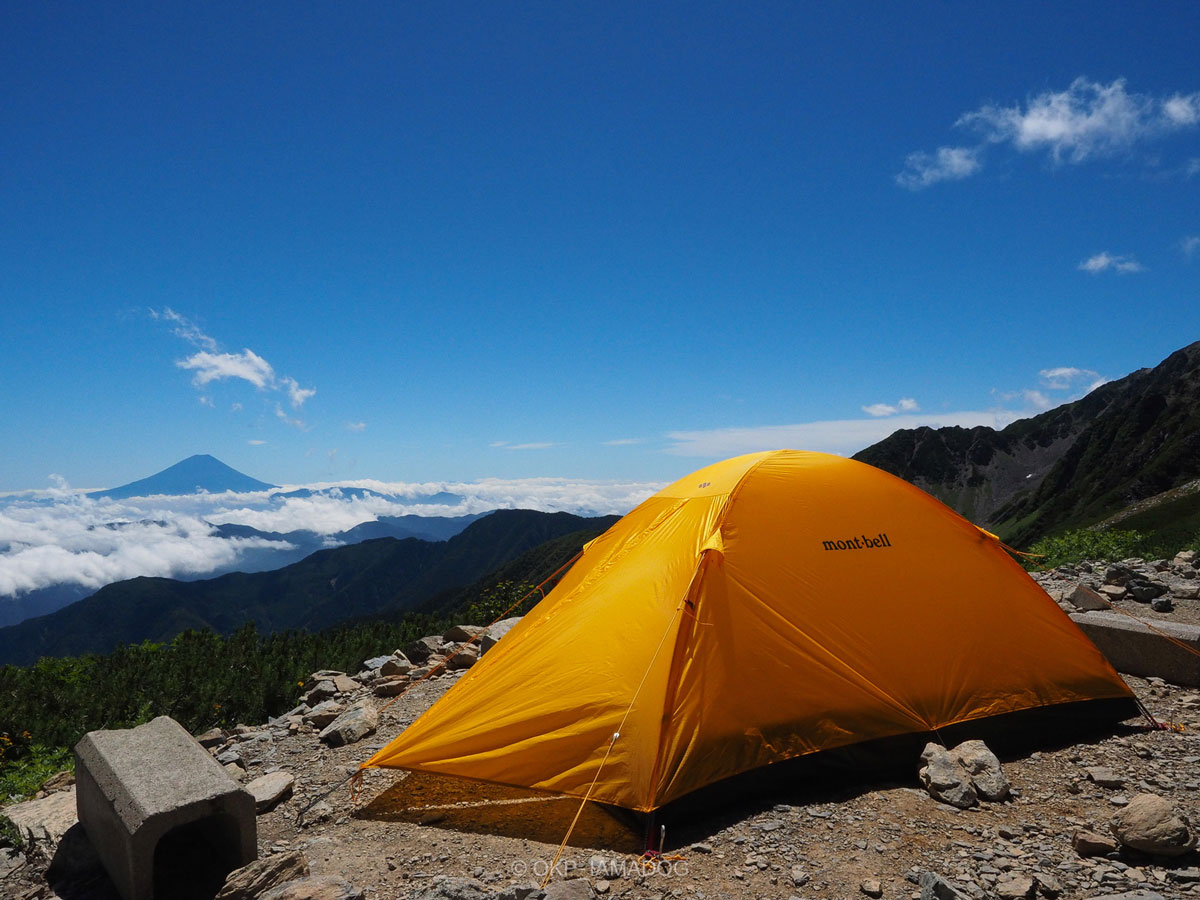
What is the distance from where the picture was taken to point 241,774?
737 centimetres

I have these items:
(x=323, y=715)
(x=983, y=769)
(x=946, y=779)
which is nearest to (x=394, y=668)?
(x=323, y=715)

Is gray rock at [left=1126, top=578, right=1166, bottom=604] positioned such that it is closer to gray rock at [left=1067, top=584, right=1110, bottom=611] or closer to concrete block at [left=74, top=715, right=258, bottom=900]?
gray rock at [left=1067, top=584, right=1110, bottom=611]

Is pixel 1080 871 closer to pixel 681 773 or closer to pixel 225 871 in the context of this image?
pixel 681 773

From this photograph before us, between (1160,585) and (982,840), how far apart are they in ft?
36.3

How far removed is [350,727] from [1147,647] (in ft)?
34.6

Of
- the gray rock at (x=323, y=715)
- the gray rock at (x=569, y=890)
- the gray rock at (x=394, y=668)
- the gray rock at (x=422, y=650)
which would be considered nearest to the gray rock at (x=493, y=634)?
the gray rock at (x=422, y=650)

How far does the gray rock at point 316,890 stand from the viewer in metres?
4.38

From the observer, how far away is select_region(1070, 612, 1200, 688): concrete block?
8484 millimetres

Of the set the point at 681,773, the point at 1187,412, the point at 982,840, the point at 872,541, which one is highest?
the point at 1187,412

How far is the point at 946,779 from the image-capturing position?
232 inches

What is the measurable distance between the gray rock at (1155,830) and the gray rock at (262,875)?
6.04 metres

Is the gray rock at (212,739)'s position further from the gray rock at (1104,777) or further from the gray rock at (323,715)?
the gray rock at (1104,777)

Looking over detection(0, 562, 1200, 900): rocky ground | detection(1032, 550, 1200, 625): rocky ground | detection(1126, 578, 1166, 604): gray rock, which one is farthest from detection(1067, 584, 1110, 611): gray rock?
detection(0, 562, 1200, 900): rocky ground

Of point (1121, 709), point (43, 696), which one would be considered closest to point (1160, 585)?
point (1121, 709)
